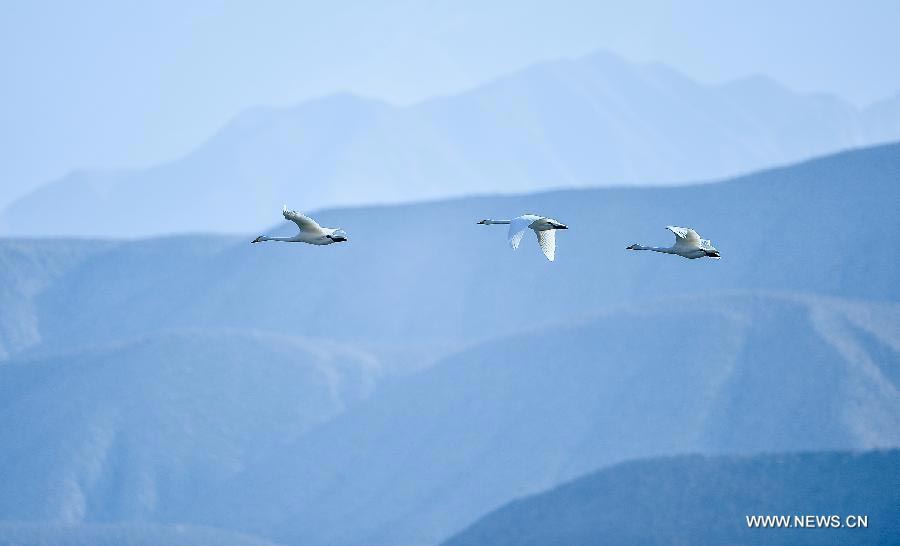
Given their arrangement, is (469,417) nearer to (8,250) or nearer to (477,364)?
(477,364)

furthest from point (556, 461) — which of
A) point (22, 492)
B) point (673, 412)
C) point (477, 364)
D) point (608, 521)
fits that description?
point (22, 492)

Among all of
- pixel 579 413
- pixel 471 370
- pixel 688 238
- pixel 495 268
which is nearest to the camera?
pixel 688 238

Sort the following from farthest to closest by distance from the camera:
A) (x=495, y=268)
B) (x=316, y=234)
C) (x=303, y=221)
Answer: (x=495, y=268)
(x=316, y=234)
(x=303, y=221)

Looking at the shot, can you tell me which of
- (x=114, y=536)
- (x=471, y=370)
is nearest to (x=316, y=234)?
(x=114, y=536)

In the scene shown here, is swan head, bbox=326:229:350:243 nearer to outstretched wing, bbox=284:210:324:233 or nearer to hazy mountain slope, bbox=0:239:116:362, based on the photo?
outstretched wing, bbox=284:210:324:233

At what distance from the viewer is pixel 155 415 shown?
362 feet

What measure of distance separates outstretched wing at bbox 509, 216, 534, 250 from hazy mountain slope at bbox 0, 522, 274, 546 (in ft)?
181

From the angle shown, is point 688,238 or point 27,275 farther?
point 27,275

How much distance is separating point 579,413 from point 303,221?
234ft

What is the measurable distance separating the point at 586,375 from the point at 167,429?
3060 cm

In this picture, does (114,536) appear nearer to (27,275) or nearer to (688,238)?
(688,238)

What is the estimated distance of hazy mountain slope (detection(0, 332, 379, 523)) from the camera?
10488 cm

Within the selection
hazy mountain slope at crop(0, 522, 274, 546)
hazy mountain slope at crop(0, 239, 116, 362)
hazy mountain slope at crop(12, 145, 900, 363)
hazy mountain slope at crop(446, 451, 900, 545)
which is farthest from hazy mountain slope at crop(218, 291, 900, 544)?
hazy mountain slope at crop(0, 239, 116, 362)

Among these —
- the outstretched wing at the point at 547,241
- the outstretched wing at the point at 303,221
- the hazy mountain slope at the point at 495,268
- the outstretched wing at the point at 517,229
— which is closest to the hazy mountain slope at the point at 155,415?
the hazy mountain slope at the point at 495,268
